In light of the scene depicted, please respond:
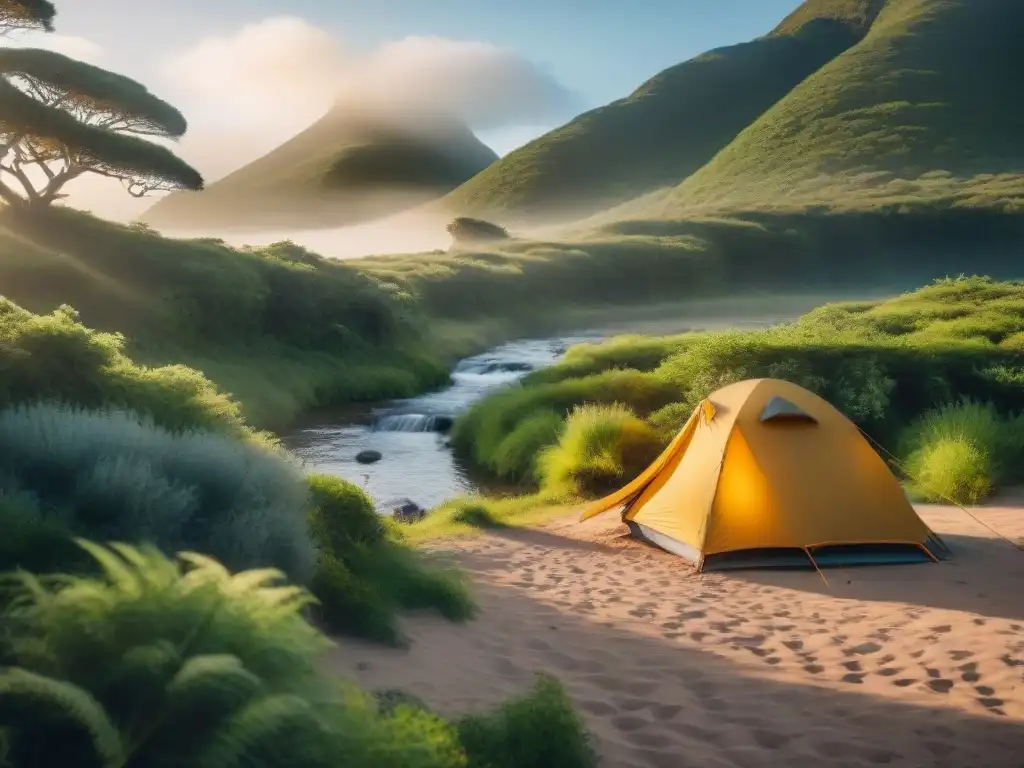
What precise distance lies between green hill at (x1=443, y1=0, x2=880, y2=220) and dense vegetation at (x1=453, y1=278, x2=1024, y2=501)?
140121 millimetres

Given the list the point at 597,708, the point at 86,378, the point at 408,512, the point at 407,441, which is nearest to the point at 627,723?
the point at 597,708

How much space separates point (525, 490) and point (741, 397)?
7.11 m

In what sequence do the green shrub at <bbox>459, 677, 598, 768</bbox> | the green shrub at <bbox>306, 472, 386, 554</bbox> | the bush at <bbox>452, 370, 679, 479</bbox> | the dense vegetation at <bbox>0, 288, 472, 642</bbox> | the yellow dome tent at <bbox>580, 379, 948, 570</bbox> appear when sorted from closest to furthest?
the green shrub at <bbox>459, 677, 598, 768</bbox> → the dense vegetation at <bbox>0, 288, 472, 642</bbox> → the green shrub at <bbox>306, 472, 386, 554</bbox> → the yellow dome tent at <bbox>580, 379, 948, 570</bbox> → the bush at <bbox>452, 370, 679, 479</bbox>

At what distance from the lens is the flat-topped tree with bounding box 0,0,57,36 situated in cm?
2769

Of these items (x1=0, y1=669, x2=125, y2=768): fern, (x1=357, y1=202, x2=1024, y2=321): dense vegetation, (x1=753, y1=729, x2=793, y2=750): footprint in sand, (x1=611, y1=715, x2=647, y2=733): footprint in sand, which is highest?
(x1=357, y1=202, x2=1024, y2=321): dense vegetation

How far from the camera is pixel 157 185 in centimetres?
3119

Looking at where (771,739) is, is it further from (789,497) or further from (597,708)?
(789,497)

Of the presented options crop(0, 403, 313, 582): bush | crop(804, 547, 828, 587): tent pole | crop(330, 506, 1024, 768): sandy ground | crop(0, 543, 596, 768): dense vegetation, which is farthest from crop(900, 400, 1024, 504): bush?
crop(0, 543, 596, 768): dense vegetation

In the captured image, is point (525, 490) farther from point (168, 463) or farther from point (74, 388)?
point (168, 463)

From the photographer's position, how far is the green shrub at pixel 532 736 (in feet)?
16.1

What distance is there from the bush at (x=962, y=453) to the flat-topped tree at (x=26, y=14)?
2788cm

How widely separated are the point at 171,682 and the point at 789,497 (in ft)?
28.9

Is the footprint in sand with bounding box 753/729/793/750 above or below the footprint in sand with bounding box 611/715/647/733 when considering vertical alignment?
below

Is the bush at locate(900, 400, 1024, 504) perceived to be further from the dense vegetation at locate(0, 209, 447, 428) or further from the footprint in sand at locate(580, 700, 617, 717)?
the dense vegetation at locate(0, 209, 447, 428)
